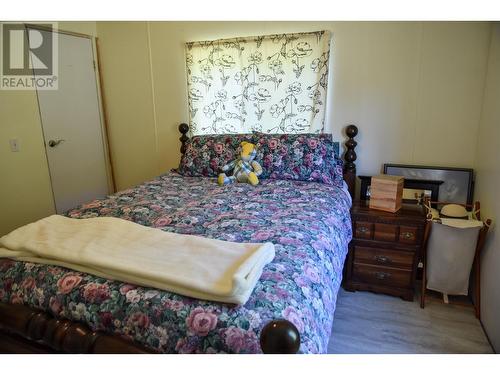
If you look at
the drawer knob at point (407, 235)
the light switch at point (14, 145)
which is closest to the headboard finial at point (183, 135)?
the light switch at point (14, 145)

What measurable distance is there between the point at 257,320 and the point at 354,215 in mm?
1495

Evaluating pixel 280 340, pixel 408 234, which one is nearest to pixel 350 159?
pixel 408 234

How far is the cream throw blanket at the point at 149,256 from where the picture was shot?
95cm

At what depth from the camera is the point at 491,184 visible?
6.32 feet

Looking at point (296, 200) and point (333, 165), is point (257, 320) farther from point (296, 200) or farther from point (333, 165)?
point (333, 165)

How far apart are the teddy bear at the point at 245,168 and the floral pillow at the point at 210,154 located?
0.11m

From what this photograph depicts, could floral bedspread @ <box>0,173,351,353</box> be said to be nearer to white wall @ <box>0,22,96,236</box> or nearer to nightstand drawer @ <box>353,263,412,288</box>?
nightstand drawer @ <box>353,263,412,288</box>

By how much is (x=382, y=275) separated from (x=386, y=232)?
305 millimetres

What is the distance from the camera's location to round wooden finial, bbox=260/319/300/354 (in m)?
0.74

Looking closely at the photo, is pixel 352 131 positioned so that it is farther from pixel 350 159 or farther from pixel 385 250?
pixel 385 250

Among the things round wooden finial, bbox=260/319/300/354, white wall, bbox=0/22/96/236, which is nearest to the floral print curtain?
white wall, bbox=0/22/96/236

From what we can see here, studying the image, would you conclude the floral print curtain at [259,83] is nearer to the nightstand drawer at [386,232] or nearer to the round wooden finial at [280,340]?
the nightstand drawer at [386,232]

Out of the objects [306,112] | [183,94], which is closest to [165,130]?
[183,94]
